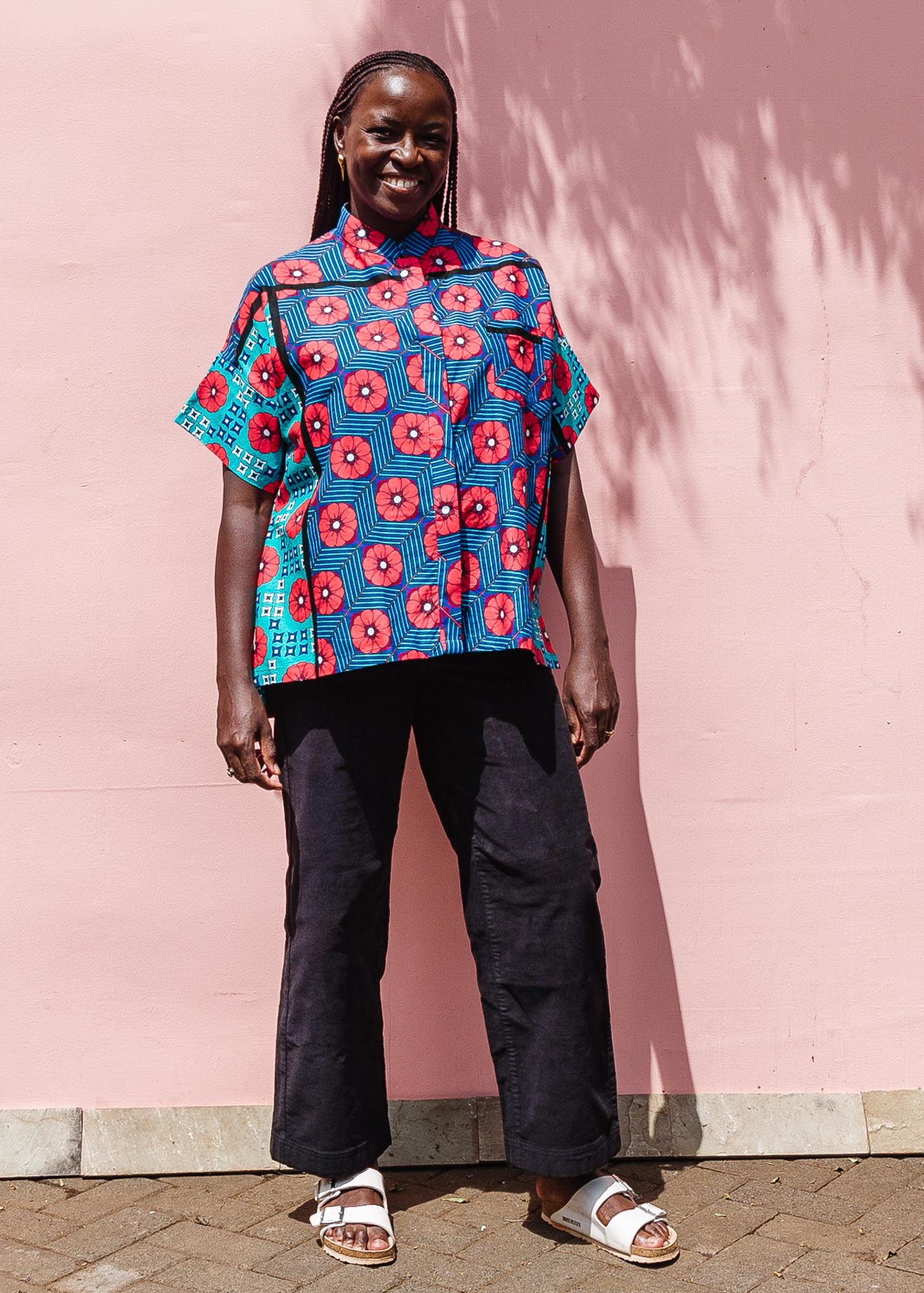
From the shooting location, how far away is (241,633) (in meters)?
2.93

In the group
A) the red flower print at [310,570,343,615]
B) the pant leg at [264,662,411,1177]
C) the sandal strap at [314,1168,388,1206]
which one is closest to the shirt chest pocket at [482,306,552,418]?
the red flower print at [310,570,343,615]

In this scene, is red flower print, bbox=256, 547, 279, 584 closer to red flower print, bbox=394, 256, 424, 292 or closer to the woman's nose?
red flower print, bbox=394, 256, 424, 292

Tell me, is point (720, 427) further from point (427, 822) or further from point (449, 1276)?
point (449, 1276)

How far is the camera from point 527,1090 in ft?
9.84

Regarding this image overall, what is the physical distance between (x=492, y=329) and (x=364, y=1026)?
1.48 meters


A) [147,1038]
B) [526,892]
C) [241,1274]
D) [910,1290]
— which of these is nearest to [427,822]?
[526,892]

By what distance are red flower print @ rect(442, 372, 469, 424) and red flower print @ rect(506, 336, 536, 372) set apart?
14cm

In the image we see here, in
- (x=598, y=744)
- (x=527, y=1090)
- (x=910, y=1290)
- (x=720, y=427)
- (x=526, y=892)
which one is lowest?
(x=910, y=1290)

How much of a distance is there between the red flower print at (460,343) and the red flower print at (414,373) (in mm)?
63

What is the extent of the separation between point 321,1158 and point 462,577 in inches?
49.1

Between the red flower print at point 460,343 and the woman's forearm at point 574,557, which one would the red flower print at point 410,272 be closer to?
the red flower print at point 460,343

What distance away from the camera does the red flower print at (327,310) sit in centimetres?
286

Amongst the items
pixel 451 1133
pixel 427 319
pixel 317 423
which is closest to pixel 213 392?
pixel 317 423

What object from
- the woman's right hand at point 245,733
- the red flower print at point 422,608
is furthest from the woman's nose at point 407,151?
the woman's right hand at point 245,733
